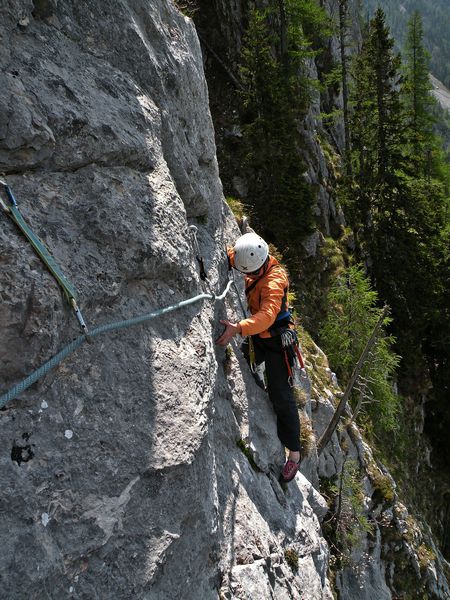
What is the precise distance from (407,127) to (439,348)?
13.1 metres

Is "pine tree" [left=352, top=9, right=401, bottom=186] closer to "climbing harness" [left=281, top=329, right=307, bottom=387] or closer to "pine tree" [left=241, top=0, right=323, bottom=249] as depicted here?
"pine tree" [left=241, top=0, right=323, bottom=249]

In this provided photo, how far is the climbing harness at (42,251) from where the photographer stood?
10.4 feet

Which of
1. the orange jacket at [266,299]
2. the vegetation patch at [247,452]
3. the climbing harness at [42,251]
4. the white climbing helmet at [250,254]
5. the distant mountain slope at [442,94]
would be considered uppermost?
the climbing harness at [42,251]

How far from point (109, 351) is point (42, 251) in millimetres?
961

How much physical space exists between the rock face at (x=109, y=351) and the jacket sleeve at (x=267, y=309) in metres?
0.50

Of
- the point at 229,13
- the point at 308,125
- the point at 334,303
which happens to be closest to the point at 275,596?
the point at 334,303

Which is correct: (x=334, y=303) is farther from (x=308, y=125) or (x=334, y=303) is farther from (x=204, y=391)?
(x=204, y=391)

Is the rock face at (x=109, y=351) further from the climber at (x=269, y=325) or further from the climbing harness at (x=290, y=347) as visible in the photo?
the climbing harness at (x=290, y=347)

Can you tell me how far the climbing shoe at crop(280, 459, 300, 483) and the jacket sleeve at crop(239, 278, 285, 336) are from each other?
242cm

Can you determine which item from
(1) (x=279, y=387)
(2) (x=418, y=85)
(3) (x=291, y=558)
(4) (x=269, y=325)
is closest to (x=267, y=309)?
(4) (x=269, y=325)

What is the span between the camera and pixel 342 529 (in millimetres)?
9727

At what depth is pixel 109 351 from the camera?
3645 millimetres

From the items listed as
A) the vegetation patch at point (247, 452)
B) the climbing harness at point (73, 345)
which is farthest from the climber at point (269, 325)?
the climbing harness at point (73, 345)

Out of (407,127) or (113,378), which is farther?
(407,127)
